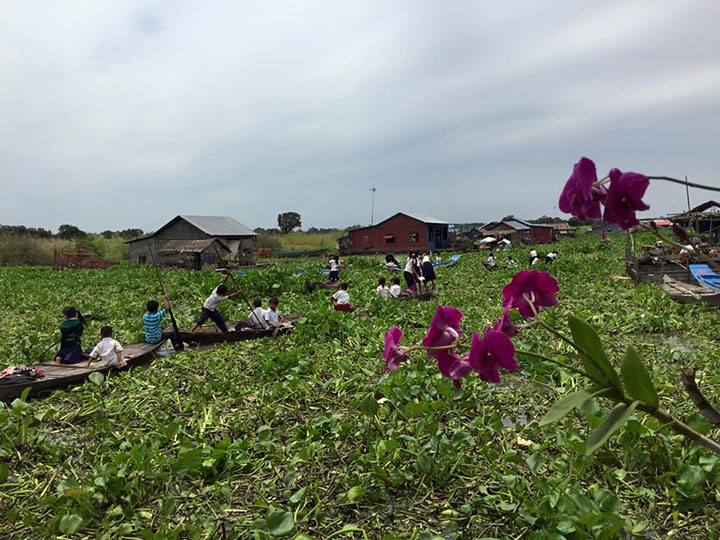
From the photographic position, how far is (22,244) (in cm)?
3528

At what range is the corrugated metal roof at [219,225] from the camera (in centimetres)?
3103

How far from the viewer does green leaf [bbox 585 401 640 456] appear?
0.85 m

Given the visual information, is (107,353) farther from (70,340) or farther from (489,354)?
(489,354)

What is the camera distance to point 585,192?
Result: 103 centimetres

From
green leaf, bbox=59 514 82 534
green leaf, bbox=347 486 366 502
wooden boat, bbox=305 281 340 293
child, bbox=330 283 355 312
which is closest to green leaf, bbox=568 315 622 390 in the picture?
green leaf, bbox=347 486 366 502

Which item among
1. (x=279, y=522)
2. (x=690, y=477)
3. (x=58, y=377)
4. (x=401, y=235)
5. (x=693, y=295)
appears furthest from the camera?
(x=401, y=235)

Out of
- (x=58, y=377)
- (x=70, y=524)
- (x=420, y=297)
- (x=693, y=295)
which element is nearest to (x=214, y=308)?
(x=58, y=377)

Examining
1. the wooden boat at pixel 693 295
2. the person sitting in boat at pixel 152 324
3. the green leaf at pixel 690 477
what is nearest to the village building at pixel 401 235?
the wooden boat at pixel 693 295

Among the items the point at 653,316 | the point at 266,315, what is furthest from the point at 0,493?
the point at 653,316

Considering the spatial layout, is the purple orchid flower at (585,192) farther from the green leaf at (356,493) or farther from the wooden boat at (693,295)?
the wooden boat at (693,295)

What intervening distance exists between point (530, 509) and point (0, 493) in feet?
13.1

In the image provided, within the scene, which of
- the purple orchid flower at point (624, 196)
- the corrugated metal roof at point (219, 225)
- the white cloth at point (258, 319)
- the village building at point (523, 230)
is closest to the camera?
the purple orchid flower at point (624, 196)

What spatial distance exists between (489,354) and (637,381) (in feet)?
1.22

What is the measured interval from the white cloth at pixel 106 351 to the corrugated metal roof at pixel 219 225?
81.1 ft
